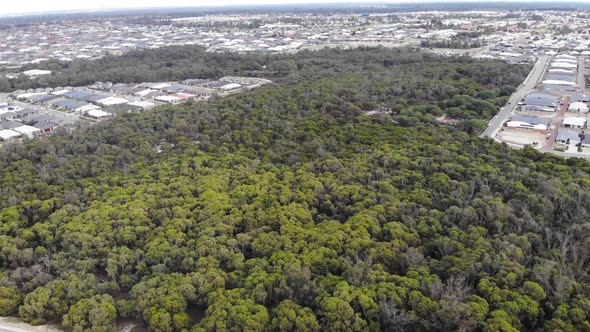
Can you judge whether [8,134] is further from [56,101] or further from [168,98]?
[168,98]

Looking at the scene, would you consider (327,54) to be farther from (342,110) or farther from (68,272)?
(68,272)

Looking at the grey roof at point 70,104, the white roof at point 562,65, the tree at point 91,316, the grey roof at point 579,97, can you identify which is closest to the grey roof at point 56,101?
the grey roof at point 70,104

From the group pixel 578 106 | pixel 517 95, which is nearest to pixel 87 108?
pixel 517 95

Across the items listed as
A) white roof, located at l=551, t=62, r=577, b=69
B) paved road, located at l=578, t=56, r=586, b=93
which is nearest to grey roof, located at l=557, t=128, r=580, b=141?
paved road, located at l=578, t=56, r=586, b=93

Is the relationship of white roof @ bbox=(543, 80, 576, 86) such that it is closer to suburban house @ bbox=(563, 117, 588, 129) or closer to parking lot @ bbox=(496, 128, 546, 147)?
suburban house @ bbox=(563, 117, 588, 129)

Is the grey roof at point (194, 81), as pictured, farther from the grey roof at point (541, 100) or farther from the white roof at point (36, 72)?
the grey roof at point (541, 100)

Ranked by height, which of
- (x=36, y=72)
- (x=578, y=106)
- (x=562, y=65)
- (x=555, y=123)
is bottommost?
(x=555, y=123)

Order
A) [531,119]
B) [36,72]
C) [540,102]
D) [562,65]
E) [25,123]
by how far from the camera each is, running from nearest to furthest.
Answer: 1. [531,119]
2. [25,123]
3. [540,102]
4. [562,65]
5. [36,72]
